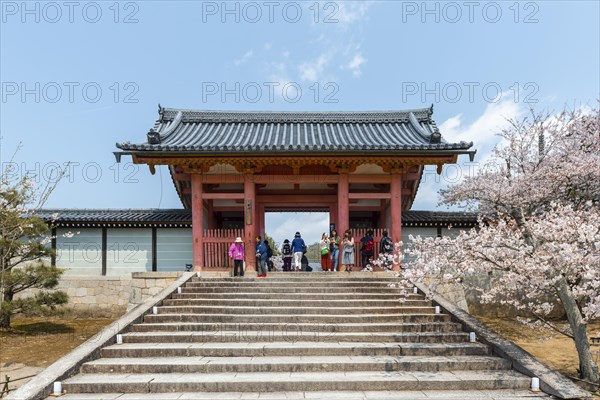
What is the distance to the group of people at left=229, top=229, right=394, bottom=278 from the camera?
42.0ft

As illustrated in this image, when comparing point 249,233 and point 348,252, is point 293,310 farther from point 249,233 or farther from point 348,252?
point 249,233

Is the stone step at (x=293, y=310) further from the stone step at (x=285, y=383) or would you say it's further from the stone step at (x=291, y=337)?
the stone step at (x=285, y=383)

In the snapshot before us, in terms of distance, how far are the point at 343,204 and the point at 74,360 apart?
351 inches

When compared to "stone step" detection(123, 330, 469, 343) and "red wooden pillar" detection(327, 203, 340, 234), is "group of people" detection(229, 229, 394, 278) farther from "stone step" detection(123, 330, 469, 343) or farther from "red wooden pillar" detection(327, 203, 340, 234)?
"stone step" detection(123, 330, 469, 343)

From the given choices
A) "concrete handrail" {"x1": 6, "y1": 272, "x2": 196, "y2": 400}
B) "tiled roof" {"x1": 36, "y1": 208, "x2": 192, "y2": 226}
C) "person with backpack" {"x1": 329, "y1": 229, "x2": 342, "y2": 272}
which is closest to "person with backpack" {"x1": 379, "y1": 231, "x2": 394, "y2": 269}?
"person with backpack" {"x1": 329, "y1": 229, "x2": 342, "y2": 272}

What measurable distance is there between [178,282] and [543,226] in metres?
8.92

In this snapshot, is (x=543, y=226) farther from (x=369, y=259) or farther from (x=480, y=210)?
(x=480, y=210)

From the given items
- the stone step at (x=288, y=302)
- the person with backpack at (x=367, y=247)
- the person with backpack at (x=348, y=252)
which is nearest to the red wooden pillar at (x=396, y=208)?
the person with backpack at (x=367, y=247)

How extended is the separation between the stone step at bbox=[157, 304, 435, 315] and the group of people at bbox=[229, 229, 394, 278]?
8.60 feet

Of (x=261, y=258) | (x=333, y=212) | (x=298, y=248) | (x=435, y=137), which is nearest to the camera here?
(x=261, y=258)

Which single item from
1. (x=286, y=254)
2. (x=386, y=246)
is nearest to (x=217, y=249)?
(x=286, y=254)

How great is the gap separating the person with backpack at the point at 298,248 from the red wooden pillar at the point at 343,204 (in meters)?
1.32

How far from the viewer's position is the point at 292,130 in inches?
714

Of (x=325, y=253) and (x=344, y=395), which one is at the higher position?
(x=325, y=253)
